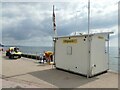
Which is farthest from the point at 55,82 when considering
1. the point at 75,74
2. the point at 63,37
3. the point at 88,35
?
the point at 63,37

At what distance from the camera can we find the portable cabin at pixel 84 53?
12297 millimetres

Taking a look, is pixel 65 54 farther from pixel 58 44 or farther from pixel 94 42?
pixel 94 42

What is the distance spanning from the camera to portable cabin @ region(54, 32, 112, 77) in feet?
40.3

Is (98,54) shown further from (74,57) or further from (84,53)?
(74,57)

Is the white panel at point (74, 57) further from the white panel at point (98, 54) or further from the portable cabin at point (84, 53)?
the white panel at point (98, 54)

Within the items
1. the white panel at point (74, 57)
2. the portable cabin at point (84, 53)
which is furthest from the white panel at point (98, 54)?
the white panel at point (74, 57)

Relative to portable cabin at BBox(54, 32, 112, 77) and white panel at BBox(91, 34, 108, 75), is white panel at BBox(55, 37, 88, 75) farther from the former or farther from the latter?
white panel at BBox(91, 34, 108, 75)

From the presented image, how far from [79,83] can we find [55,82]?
1388 mm

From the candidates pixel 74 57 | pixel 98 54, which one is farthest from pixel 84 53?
pixel 98 54

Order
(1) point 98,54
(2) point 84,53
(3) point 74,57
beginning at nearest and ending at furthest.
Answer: (2) point 84,53, (1) point 98,54, (3) point 74,57

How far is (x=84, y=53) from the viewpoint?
12516 millimetres

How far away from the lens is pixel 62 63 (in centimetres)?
1465

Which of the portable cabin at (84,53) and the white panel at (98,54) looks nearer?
the portable cabin at (84,53)

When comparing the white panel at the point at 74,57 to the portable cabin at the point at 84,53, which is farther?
the white panel at the point at 74,57
